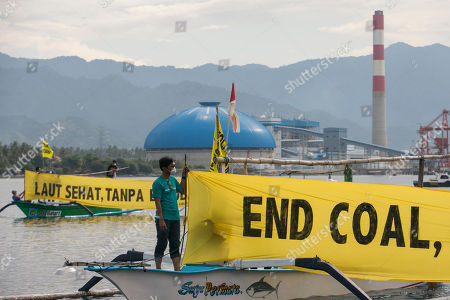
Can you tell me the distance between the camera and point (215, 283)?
1049 cm

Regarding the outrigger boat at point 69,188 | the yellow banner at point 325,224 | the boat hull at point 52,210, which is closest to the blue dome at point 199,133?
the boat hull at point 52,210

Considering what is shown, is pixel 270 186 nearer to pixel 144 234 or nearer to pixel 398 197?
pixel 398 197

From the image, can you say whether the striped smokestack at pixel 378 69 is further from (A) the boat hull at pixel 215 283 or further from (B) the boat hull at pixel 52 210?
(A) the boat hull at pixel 215 283

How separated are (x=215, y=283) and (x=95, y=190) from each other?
16197 mm

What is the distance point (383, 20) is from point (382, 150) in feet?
141

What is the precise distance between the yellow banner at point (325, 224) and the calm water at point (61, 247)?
6.68ft

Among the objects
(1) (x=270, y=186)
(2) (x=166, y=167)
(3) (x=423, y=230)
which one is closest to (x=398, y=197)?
(3) (x=423, y=230)

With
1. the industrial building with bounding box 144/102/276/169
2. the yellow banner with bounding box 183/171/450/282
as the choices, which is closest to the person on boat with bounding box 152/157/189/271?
the yellow banner with bounding box 183/171/450/282

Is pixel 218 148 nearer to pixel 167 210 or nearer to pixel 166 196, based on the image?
pixel 166 196

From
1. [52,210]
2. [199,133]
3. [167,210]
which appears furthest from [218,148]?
[199,133]

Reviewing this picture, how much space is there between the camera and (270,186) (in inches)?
412

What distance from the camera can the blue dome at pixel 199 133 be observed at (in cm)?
12725

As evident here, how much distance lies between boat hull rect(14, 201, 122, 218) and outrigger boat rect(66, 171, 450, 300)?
1797cm

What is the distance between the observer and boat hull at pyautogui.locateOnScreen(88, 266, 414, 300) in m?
10.2
